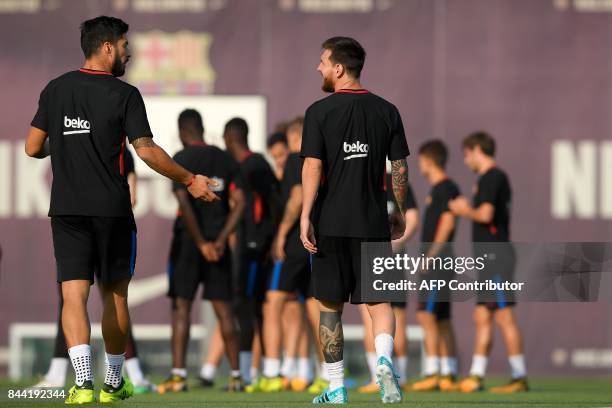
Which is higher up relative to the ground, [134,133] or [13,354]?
[134,133]

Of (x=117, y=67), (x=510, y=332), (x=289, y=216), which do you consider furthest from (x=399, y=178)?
(x=510, y=332)

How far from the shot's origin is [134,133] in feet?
21.8

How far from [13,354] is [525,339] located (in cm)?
486

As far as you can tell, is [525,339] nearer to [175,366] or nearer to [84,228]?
[175,366]

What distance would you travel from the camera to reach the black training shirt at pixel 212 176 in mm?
9961

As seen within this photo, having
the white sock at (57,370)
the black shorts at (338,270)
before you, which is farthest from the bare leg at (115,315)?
the white sock at (57,370)

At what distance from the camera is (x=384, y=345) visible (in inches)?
266

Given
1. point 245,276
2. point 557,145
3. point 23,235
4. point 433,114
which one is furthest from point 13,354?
point 557,145

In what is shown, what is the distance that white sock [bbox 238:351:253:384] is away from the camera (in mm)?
10430

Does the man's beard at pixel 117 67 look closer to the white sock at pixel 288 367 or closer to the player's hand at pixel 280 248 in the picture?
the player's hand at pixel 280 248

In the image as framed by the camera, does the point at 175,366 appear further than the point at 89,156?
Yes

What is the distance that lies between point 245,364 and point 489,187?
237 centimetres

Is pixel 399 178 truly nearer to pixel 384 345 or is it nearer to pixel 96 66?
pixel 384 345

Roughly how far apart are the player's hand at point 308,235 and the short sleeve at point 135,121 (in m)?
0.90
